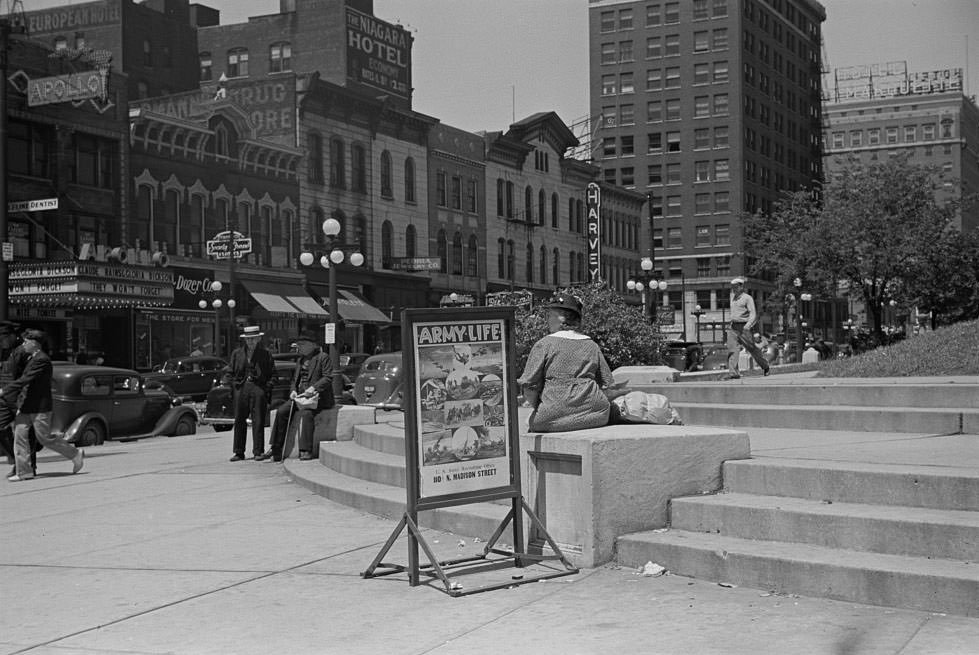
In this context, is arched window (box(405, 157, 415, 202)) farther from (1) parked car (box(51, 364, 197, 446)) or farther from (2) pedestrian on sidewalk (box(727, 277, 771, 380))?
(2) pedestrian on sidewalk (box(727, 277, 771, 380))

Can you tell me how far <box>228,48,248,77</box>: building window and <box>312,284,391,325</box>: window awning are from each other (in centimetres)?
1751

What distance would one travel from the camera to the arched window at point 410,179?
190 feet

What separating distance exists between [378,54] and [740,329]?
47.5 m

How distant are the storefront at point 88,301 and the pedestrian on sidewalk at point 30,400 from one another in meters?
22.6

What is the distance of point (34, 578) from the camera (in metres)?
7.59

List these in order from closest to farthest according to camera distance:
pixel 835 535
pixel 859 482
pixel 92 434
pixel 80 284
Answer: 1. pixel 835 535
2. pixel 859 482
3. pixel 92 434
4. pixel 80 284

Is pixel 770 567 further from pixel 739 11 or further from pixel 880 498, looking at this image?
pixel 739 11

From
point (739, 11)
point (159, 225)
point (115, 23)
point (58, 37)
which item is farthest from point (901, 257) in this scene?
point (739, 11)

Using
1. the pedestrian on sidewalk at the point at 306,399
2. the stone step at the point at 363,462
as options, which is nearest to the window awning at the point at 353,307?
the pedestrian on sidewalk at the point at 306,399

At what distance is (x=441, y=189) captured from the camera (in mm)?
60625

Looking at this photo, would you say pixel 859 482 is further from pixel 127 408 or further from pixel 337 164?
pixel 337 164

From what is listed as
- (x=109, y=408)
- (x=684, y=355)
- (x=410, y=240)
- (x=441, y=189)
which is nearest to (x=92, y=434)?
(x=109, y=408)

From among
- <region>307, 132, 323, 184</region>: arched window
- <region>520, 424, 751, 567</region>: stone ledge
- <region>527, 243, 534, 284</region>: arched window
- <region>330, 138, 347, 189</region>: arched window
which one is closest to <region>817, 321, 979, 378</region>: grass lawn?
<region>520, 424, 751, 567</region>: stone ledge

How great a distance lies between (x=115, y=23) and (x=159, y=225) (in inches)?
742
